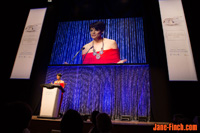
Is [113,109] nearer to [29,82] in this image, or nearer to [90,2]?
[29,82]

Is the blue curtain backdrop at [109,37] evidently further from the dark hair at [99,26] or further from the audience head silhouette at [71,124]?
the audience head silhouette at [71,124]

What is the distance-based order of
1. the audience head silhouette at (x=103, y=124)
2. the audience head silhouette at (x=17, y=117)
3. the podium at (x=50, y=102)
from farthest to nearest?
the podium at (x=50, y=102)
the audience head silhouette at (x=103, y=124)
the audience head silhouette at (x=17, y=117)

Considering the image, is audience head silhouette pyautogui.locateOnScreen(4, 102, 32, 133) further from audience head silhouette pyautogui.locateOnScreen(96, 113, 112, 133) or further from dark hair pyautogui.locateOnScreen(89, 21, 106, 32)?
dark hair pyautogui.locateOnScreen(89, 21, 106, 32)

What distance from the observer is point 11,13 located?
16.3ft

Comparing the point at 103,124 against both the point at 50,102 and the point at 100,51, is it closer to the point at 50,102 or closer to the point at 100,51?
the point at 50,102

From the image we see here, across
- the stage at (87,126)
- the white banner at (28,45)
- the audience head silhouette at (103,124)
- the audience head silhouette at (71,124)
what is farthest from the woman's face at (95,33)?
the audience head silhouette at (71,124)

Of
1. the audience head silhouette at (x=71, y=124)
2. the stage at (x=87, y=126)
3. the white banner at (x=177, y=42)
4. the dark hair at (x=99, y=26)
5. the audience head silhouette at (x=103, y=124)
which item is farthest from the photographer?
the dark hair at (x=99, y=26)

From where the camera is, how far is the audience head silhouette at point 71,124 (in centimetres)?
95

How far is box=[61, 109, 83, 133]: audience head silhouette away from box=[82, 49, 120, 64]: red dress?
3.50 metres

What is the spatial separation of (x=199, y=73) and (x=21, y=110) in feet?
13.6

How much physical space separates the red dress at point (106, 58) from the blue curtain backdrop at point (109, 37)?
173 mm

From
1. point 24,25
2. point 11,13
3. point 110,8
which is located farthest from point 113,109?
point 11,13

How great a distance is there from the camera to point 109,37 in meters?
4.73

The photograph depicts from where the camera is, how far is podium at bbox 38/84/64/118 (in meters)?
3.01
